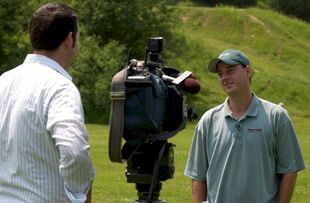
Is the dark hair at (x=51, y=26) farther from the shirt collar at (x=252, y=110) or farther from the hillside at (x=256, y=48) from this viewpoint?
the hillside at (x=256, y=48)

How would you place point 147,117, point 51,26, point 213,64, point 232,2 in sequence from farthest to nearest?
1. point 232,2
2. point 213,64
3. point 147,117
4. point 51,26

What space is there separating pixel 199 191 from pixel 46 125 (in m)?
1.95

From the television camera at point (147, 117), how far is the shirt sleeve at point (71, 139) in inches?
21.9

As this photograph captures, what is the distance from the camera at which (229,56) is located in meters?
5.65

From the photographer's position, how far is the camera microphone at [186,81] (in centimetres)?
490

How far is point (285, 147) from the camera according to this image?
5582 millimetres

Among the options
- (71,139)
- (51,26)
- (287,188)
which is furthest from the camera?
(287,188)

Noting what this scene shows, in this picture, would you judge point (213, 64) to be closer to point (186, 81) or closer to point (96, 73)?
point (186, 81)

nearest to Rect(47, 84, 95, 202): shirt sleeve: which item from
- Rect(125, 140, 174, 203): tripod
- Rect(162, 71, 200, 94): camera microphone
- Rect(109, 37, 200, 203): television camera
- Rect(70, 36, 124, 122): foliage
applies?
Rect(109, 37, 200, 203): television camera

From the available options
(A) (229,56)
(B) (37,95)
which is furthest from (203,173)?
(B) (37,95)

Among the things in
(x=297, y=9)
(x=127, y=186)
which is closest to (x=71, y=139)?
(x=127, y=186)

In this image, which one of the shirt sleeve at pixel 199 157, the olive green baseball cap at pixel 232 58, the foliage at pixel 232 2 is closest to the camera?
the olive green baseball cap at pixel 232 58

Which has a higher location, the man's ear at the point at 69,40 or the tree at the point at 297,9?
the man's ear at the point at 69,40

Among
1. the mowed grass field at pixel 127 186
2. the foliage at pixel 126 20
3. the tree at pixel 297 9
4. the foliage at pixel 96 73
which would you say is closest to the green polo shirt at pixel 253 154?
the mowed grass field at pixel 127 186
